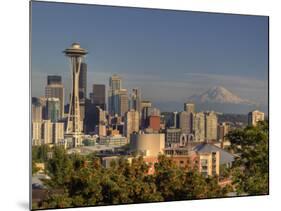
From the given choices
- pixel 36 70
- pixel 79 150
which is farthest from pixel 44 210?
pixel 36 70

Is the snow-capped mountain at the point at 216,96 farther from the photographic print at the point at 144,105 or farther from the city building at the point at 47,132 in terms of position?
the city building at the point at 47,132

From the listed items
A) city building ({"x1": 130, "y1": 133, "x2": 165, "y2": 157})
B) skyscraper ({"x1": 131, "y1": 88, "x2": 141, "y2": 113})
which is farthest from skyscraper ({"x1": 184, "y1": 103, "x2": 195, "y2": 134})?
skyscraper ({"x1": 131, "y1": 88, "x2": 141, "y2": 113})

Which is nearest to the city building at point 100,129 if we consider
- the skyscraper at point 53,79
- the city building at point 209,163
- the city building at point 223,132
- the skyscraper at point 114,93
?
the skyscraper at point 114,93

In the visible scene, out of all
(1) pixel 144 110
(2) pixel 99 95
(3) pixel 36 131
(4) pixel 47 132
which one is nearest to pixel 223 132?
(1) pixel 144 110

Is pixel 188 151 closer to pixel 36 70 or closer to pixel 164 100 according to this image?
pixel 164 100

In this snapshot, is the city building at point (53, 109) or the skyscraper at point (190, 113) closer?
the city building at point (53, 109)

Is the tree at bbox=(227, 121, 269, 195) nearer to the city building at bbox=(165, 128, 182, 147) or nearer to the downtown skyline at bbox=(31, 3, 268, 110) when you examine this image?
the downtown skyline at bbox=(31, 3, 268, 110)
